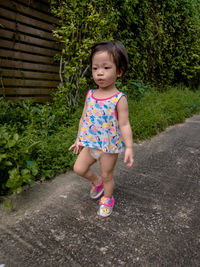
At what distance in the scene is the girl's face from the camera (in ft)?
5.32

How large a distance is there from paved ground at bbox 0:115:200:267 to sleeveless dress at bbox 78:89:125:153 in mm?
561

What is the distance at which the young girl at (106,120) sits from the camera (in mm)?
1641

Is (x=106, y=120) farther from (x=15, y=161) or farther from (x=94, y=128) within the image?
(x=15, y=161)

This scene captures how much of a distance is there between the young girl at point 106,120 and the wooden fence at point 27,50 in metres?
2.14

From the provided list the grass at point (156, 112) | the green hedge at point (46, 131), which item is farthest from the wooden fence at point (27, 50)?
the grass at point (156, 112)

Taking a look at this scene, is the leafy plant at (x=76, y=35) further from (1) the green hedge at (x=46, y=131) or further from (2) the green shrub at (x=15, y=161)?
(2) the green shrub at (x=15, y=161)

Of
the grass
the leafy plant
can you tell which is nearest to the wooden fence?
the leafy plant

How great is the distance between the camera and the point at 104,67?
165 centimetres

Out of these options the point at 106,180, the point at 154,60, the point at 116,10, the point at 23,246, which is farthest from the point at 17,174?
the point at 154,60

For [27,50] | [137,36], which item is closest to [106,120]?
[27,50]

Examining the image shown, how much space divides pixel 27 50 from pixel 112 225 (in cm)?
302

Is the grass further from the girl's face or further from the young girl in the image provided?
the girl's face

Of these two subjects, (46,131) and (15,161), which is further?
(46,131)

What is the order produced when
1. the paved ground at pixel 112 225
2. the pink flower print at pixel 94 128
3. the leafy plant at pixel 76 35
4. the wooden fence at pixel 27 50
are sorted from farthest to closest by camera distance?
the leafy plant at pixel 76 35, the wooden fence at pixel 27 50, the pink flower print at pixel 94 128, the paved ground at pixel 112 225
